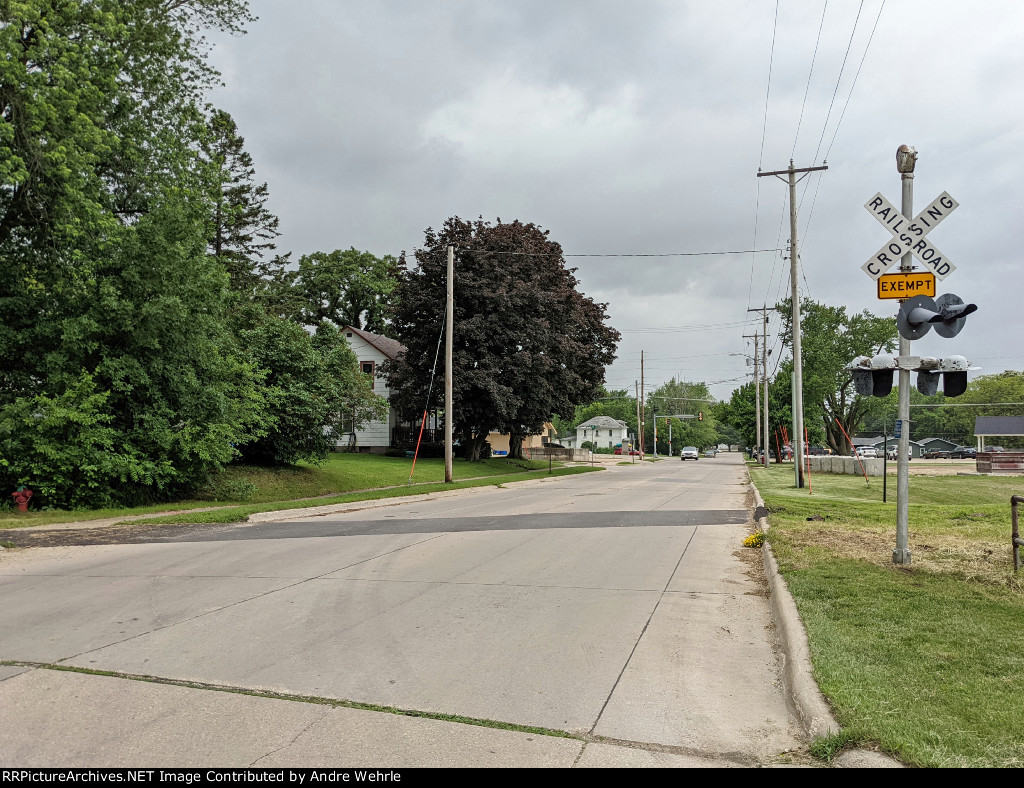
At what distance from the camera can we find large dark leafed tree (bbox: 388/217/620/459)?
39.1 metres

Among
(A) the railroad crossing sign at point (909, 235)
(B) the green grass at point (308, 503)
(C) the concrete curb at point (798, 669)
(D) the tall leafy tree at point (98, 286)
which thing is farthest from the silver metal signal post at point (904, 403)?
(D) the tall leafy tree at point (98, 286)

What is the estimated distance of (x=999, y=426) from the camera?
73.6 meters

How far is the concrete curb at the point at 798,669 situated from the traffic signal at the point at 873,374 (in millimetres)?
2669

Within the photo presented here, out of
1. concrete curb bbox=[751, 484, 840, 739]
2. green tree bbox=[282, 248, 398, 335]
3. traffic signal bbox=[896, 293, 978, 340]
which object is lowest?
concrete curb bbox=[751, 484, 840, 739]

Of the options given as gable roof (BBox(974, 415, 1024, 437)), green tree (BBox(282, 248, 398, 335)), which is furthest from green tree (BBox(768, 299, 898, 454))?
green tree (BBox(282, 248, 398, 335))

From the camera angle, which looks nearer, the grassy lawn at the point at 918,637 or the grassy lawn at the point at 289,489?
the grassy lawn at the point at 918,637

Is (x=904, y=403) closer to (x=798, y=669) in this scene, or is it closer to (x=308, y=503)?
(x=798, y=669)

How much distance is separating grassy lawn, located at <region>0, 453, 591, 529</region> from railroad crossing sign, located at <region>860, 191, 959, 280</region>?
13.9m

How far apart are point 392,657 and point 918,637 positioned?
4137mm

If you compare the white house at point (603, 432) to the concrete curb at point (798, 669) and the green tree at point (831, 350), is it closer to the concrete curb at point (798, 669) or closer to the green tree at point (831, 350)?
the green tree at point (831, 350)

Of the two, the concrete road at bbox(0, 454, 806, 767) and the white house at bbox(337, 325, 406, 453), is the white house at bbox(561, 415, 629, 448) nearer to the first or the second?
the white house at bbox(337, 325, 406, 453)

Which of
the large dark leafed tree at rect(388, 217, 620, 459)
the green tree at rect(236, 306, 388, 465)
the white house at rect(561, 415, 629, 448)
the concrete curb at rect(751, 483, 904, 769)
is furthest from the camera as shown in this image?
the white house at rect(561, 415, 629, 448)

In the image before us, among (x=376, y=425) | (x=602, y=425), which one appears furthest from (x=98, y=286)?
(x=602, y=425)

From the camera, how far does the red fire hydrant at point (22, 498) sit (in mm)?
17087
